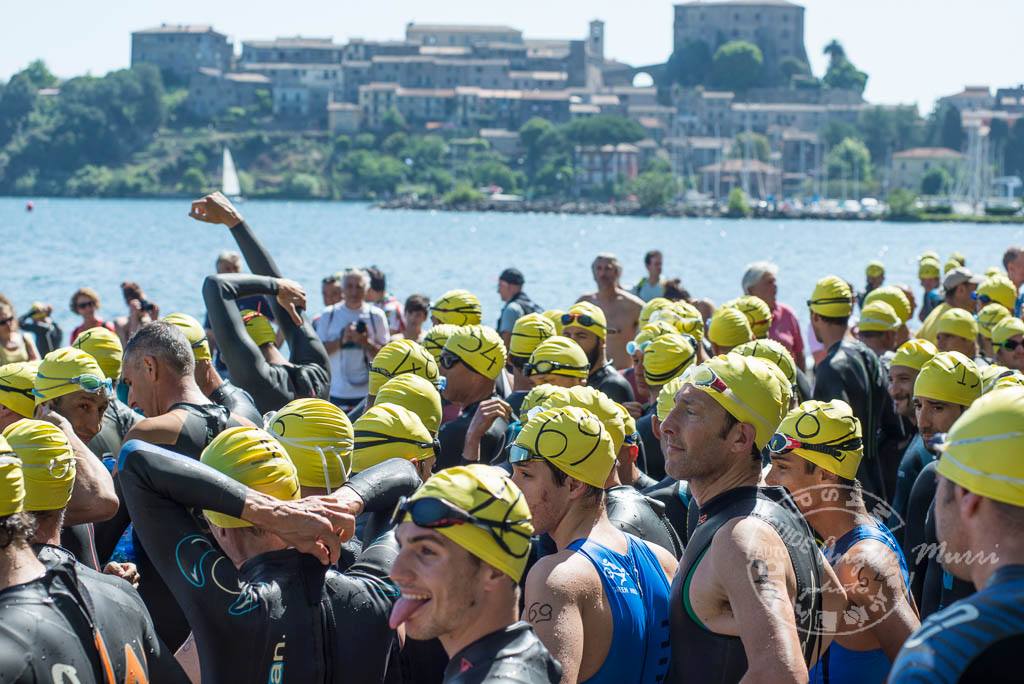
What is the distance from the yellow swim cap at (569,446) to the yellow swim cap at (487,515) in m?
1.17

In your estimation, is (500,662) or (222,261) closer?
(500,662)

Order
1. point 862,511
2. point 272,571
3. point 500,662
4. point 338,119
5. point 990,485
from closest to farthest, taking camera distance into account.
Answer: point 990,485 → point 500,662 → point 272,571 → point 862,511 → point 338,119

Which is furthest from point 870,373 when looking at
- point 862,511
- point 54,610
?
point 54,610

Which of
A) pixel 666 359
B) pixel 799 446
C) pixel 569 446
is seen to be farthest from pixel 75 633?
pixel 666 359

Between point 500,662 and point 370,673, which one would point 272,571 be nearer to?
point 370,673

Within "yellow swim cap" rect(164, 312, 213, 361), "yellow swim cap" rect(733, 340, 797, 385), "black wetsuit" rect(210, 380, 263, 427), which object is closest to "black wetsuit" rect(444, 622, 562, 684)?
"black wetsuit" rect(210, 380, 263, 427)

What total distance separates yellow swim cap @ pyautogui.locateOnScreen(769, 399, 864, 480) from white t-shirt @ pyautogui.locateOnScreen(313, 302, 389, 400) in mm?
5654

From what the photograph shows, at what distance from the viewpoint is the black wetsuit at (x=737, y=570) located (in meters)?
4.14

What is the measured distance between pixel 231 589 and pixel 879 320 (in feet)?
23.7

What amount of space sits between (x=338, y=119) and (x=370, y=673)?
194363 mm

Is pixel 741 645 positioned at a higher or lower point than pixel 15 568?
lower

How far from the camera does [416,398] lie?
5.74 metres

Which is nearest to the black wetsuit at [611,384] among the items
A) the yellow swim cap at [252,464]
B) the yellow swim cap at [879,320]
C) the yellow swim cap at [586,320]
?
the yellow swim cap at [586,320]

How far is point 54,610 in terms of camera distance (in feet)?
11.6
